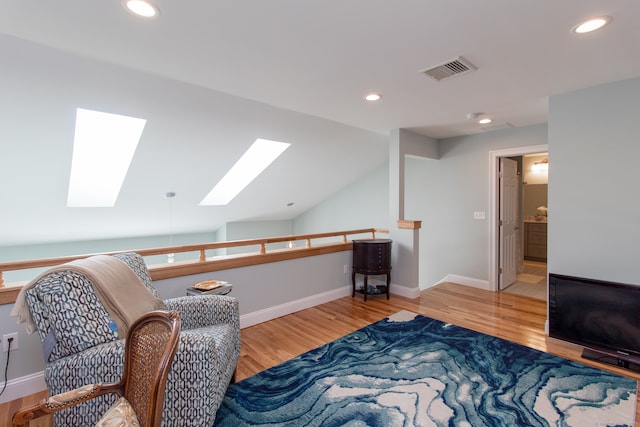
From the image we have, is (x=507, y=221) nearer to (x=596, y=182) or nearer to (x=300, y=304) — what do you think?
(x=596, y=182)

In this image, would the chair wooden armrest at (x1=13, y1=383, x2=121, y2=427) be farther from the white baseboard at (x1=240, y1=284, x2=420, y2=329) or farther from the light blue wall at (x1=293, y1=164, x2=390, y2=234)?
the light blue wall at (x1=293, y1=164, x2=390, y2=234)

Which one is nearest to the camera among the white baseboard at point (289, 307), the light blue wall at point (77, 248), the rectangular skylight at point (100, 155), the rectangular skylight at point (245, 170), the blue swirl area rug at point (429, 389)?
the blue swirl area rug at point (429, 389)

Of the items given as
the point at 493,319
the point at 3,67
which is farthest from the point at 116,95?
the point at 493,319

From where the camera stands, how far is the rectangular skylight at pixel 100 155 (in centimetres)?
338

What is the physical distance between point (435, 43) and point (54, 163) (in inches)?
153

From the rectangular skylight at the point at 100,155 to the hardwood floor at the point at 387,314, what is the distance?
2.54 meters

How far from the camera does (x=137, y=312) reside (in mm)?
1765

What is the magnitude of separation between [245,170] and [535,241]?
6.20 meters

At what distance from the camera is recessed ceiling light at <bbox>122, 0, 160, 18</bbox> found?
5.08 feet

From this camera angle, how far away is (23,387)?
2096 mm

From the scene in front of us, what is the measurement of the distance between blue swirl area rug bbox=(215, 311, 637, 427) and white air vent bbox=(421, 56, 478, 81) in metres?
2.25

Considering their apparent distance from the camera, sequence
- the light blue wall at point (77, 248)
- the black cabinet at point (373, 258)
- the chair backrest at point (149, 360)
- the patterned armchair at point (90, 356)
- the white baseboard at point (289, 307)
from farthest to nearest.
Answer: the light blue wall at point (77, 248), the black cabinet at point (373, 258), the white baseboard at point (289, 307), the patterned armchair at point (90, 356), the chair backrest at point (149, 360)

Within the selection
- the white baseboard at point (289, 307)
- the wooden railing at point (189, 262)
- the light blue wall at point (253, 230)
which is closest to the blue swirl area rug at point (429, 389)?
the white baseboard at point (289, 307)

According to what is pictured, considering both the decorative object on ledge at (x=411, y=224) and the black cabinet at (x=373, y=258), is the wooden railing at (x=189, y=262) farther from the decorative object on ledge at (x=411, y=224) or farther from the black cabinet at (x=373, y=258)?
the decorative object on ledge at (x=411, y=224)
